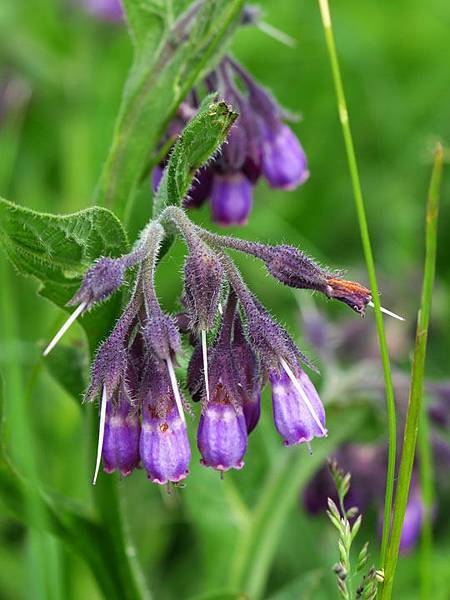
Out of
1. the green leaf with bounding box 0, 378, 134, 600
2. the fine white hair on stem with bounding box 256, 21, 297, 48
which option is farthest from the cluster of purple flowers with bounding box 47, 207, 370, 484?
the fine white hair on stem with bounding box 256, 21, 297, 48

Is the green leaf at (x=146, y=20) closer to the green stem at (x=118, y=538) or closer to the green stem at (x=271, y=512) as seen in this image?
the green stem at (x=118, y=538)

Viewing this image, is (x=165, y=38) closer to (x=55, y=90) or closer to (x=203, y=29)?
(x=203, y=29)

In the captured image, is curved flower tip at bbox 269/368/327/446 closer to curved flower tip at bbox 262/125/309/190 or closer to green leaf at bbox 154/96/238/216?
green leaf at bbox 154/96/238/216

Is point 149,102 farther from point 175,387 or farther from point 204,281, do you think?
point 175,387

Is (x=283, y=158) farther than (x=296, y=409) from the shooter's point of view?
Yes

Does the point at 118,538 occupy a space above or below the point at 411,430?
below

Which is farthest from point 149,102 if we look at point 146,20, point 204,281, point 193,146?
point 204,281

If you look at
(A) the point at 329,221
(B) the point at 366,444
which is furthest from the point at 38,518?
(A) the point at 329,221
